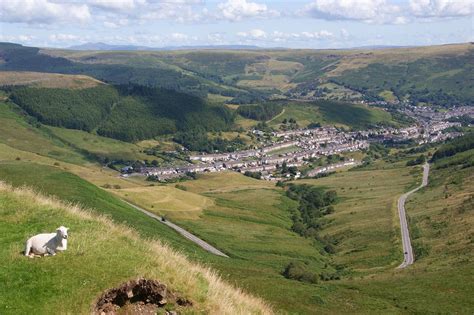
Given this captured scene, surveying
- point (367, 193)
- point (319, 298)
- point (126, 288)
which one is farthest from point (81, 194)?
point (367, 193)

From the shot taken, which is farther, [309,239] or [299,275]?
[309,239]

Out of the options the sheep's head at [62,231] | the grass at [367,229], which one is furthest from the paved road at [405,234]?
the sheep's head at [62,231]

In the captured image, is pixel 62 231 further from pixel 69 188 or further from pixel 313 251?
pixel 313 251

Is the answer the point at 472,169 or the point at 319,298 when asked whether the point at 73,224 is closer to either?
the point at 319,298

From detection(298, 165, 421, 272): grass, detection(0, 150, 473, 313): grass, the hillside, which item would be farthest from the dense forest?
detection(0, 150, 473, 313): grass

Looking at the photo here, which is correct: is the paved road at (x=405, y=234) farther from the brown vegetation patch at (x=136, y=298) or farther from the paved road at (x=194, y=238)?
the brown vegetation patch at (x=136, y=298)

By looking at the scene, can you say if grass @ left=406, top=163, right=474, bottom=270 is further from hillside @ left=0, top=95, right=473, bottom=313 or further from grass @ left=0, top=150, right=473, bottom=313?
grass @ left=0, top=150, right=473, bottom=313

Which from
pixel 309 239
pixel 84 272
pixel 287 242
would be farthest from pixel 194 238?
pixel 84 272
